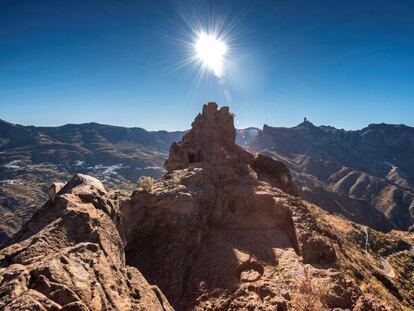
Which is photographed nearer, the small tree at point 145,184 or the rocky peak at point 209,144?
the small tree at point 145,184

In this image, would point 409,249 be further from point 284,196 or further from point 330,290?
point 330,290

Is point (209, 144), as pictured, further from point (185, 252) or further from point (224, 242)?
point (185, 252)

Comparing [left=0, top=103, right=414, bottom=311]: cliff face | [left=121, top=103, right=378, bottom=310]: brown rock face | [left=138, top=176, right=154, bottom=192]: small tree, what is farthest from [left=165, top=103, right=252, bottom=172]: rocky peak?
[left=138, top=176, right=154, bottom=192]: small tree

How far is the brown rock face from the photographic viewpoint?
25.4 metres

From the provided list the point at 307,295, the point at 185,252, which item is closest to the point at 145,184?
the point at 185,252

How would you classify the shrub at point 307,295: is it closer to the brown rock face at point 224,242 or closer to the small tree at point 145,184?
A: the brown rock face at point 224,242

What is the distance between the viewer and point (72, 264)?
13859 millimetres

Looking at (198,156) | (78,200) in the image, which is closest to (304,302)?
(78,200)

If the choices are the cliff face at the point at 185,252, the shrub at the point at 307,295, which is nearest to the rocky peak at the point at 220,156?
the cliff face at the point at 185,252

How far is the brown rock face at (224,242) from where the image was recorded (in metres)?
25.4

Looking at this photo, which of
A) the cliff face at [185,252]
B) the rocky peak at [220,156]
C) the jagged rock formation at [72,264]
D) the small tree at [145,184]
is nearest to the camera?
the jagged rock formation at [72,264]

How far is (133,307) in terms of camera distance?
46.3 ft

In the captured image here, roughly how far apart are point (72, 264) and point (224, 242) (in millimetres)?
21315

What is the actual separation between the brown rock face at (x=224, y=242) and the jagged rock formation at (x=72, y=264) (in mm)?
9272
